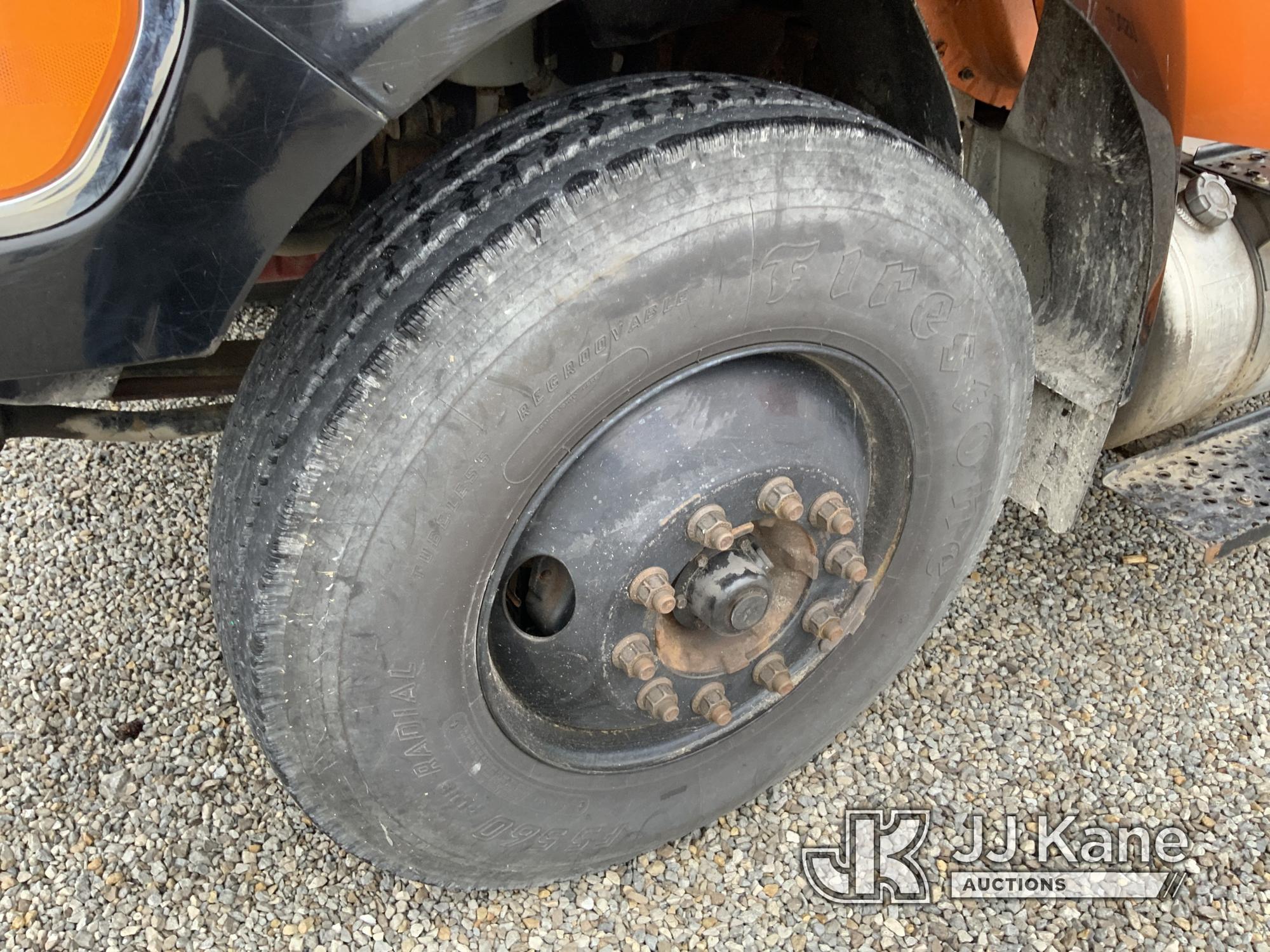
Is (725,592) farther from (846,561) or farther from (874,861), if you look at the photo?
(874,861)

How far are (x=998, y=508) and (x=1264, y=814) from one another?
3.10 ft

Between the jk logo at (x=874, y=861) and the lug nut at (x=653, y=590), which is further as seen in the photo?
the jk logo at (x=874, y=861)

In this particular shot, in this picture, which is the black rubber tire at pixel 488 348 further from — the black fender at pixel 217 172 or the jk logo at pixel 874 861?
the jk logo at pixel 874 861

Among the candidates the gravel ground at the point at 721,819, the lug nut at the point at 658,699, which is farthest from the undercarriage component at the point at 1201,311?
the lug nut at the point at 658,699

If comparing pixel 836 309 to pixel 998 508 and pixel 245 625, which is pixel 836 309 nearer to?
pixel 998 508

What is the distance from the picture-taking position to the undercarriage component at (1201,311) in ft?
7.29

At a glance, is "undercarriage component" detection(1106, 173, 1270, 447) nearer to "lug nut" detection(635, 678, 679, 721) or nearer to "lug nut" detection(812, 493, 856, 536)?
"lug nut" detection(812, 493, 856, 536)

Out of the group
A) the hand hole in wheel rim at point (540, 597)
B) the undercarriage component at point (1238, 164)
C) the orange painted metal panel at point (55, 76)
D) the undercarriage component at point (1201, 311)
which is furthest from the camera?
the undercarriage component at point (1238, 164)

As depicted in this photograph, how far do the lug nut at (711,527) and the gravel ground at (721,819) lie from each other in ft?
2.73

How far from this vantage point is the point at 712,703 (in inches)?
68.7

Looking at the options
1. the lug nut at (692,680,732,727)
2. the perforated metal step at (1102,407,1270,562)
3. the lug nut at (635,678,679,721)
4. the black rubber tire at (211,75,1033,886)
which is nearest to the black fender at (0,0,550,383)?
the black rubber tire at (211,75,1033,886)

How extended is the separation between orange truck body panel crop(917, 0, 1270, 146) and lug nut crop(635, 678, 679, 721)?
1.19 metres

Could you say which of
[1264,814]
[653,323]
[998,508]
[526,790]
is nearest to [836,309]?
[653,323]

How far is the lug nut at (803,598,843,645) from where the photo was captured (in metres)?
1.78
